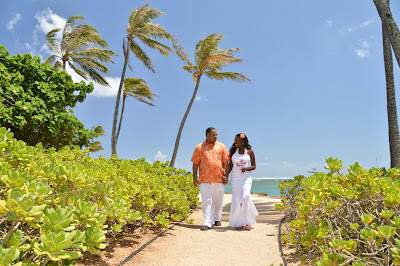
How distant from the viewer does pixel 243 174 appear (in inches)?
209

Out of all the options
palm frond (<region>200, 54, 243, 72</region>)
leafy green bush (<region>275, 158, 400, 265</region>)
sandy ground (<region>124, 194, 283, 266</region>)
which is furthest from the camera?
palm frond (<region>200, 54, 243, 72</region>)

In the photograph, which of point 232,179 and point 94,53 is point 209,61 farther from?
point 232,179

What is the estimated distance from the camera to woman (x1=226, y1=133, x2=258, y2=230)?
525 cm

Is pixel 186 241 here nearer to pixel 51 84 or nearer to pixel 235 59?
pixel 51 84

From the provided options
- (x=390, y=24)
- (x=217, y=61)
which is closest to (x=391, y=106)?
(x=390, y=24)

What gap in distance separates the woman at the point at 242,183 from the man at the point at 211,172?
9.5 inches

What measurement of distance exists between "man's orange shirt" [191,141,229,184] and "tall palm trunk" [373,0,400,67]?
4.64 meters

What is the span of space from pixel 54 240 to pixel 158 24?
1840cm

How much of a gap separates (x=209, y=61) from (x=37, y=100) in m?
9.93

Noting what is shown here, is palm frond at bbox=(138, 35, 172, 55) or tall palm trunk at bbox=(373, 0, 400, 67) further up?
palm frond at bbox=(138, 35, 172, 55)

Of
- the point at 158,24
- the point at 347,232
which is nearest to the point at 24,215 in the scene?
the point at 347,232

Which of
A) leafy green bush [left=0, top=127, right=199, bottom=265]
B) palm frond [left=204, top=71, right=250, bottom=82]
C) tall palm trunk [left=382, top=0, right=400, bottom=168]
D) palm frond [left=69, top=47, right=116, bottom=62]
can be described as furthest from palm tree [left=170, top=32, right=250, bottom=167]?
leafy green bush [left=0, top=127, right=199, bottom=265]

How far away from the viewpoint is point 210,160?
537cm

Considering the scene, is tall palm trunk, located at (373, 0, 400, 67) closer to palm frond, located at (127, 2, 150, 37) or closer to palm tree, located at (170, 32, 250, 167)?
palm tree, located at (170, 32, 250, 167)
